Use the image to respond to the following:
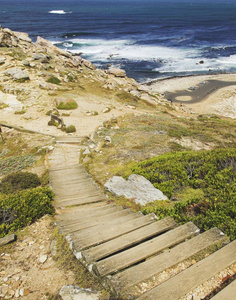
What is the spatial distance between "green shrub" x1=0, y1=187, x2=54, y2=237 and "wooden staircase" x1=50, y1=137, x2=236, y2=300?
0.62m

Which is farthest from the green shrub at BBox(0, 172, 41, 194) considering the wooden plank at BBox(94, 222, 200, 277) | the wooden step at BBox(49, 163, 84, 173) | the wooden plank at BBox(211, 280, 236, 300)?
the wooden plank at BBox(211, 280, 236, 300)

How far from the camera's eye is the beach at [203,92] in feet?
111

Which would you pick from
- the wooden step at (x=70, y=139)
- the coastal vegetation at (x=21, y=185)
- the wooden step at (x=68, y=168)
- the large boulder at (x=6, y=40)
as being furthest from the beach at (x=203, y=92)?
the coastal vegetation at (x=21, y=185)

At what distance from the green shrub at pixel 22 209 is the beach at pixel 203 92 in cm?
2951

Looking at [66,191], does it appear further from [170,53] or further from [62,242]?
Result: [170,53]

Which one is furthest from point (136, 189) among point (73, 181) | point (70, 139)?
point (70, 139)

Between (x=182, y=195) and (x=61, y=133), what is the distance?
12.3 m

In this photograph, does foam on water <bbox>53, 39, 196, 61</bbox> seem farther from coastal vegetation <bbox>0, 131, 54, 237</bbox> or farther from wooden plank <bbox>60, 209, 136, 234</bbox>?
wooden plank <bbox>60, 209, 136, 234</bbox>

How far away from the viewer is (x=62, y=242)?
5.84 m

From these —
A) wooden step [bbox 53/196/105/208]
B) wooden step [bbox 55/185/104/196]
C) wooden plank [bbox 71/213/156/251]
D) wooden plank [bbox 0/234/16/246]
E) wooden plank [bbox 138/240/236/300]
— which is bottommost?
wooden step [bbox 55/185/104/196]

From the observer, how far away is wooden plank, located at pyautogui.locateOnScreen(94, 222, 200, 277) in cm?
444

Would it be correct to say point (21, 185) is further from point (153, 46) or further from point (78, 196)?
point (153, 46)

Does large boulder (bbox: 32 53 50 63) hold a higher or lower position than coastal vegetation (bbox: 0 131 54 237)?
higher

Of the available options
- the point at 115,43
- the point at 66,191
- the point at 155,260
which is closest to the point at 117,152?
the point at 66,191
